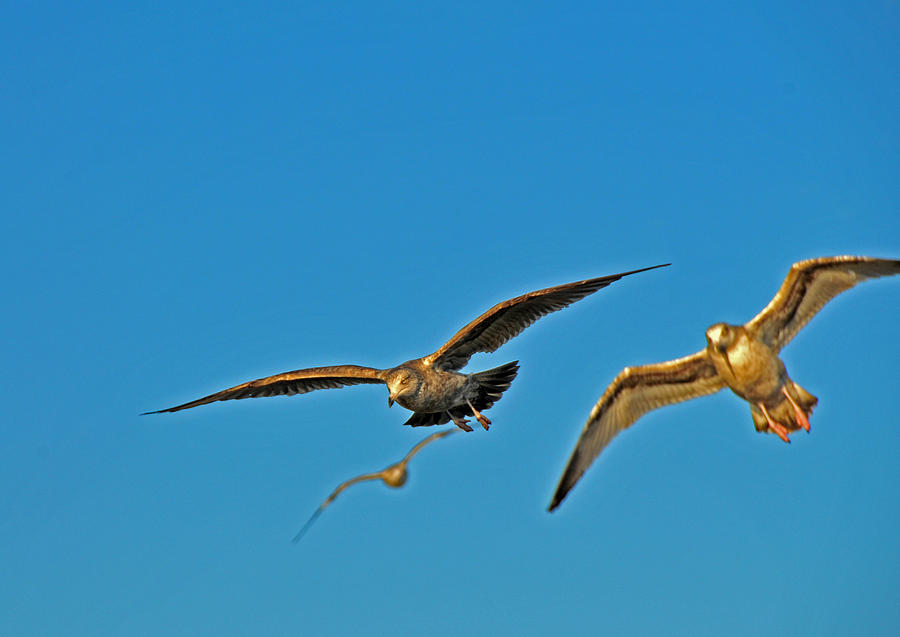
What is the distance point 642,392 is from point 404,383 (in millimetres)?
5495

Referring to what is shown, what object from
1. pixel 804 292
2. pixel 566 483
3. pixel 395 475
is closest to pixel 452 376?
pixel 566 483

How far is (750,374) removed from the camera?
1491 cm

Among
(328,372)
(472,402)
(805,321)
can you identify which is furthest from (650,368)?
(328,372)

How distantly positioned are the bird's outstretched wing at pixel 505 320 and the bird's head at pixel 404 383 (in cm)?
47

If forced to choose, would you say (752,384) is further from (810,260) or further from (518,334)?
(518,334)

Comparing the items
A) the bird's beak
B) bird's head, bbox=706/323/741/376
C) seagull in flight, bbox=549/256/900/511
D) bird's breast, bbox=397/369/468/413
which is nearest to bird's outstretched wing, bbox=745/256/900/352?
seagull in flight, bbox=549/256/900/511

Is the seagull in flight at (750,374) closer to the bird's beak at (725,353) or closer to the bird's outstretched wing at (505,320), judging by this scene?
the bird's beak at (725,353)

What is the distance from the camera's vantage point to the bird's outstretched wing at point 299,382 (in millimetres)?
20781

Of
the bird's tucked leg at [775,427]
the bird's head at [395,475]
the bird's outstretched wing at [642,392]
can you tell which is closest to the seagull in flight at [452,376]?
the bird's outstretched wing at [642,392]

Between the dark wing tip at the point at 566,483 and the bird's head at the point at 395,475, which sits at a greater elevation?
the dark wing tip at the point at 566,483

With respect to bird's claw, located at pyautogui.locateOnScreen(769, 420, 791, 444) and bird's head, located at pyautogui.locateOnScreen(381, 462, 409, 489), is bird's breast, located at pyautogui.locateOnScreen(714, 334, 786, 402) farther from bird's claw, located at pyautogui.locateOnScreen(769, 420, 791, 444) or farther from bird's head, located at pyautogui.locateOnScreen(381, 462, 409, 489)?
bird's head, located at pyautogui.locateOnScreen(381, 462, 409, 489)

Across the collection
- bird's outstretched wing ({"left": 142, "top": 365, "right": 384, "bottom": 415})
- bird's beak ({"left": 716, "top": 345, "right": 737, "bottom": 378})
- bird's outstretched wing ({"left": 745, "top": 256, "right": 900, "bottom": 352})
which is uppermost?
bird's outstretched wing ({"left": 142, "top": 365, "right": 384, "bottom": 415})

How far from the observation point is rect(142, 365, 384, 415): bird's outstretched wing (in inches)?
818

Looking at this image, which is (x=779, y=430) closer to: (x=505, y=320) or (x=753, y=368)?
(x=753, y=368)
